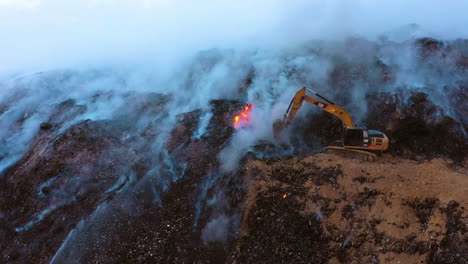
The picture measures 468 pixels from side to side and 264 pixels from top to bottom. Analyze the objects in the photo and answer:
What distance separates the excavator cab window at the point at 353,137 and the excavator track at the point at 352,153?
0.21 m

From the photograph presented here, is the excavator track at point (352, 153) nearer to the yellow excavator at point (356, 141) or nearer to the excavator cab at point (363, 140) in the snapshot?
the yellow excavator at point (356, 141)

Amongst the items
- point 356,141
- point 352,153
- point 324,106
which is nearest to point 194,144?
point 324,106

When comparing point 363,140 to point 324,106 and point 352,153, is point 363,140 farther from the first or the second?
point 324,106

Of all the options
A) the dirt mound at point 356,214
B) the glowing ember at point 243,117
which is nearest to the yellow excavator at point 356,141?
the dirt mound at point 356,214

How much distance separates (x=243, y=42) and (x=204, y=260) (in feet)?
43.2

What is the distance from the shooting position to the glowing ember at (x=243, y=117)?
11.7 m

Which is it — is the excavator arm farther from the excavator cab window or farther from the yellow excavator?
the excavator cab window

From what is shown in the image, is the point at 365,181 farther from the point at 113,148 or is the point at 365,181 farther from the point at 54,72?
the point at 54,72

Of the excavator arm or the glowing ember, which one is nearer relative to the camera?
the excavator arm

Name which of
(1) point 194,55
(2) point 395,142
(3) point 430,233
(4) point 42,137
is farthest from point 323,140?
(4) point 42,137

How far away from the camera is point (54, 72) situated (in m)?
16.6

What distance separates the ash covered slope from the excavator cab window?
796mm

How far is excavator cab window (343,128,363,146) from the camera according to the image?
31.0ft

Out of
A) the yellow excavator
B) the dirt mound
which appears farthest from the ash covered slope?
the yellow excavator
